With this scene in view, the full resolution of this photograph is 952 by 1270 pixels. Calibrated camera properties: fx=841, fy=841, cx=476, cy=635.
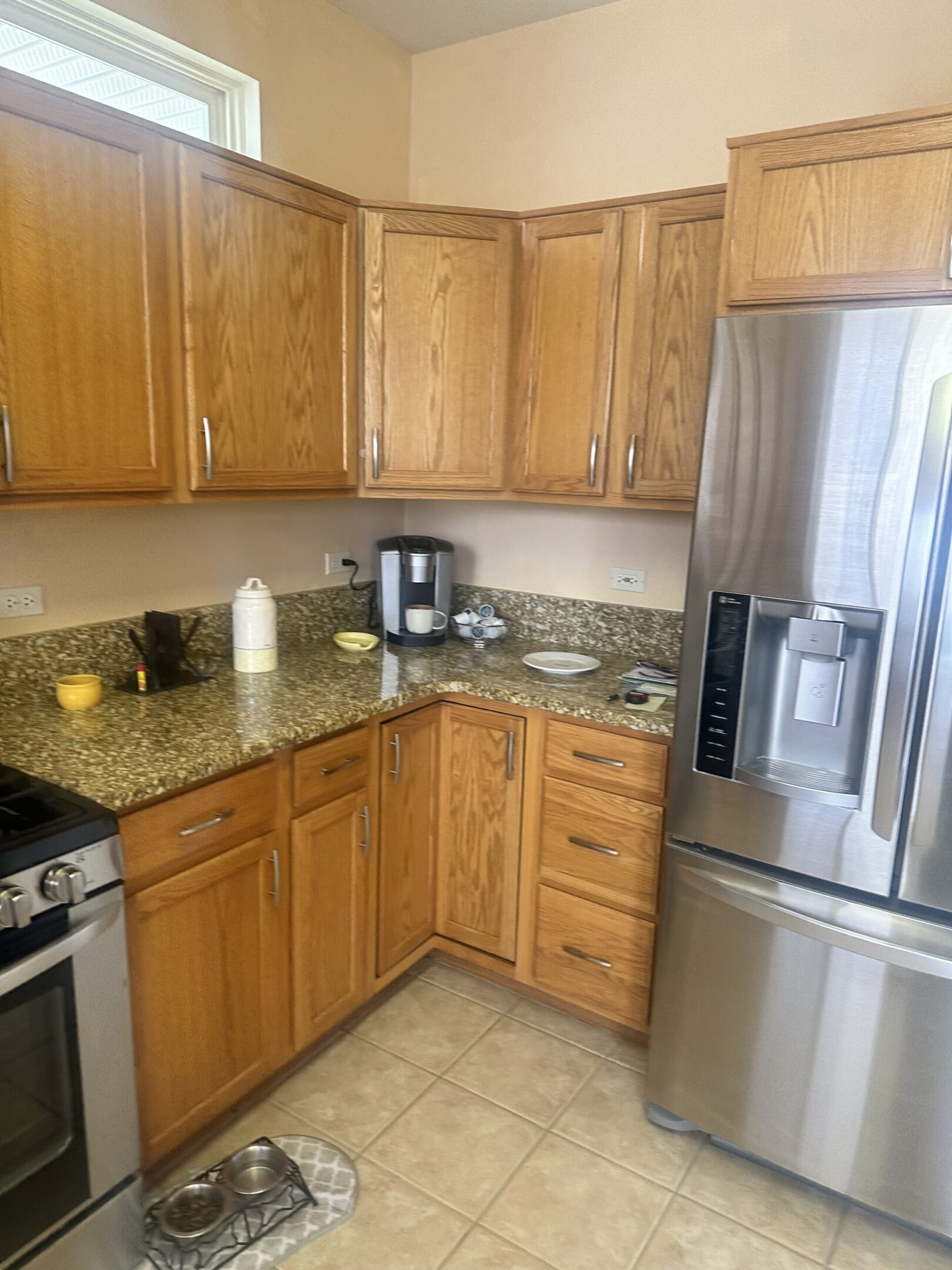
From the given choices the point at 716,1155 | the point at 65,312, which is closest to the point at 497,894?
the point at 716,1155

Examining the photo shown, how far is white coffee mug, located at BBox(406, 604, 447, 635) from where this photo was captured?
8.64 ft

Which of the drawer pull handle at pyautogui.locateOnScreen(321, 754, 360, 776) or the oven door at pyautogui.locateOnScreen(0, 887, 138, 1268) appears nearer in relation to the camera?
the oven door at pyautogui.locateOnScreen(0, 887, 138, 1268)

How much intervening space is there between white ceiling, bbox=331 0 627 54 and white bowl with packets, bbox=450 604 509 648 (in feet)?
5.89

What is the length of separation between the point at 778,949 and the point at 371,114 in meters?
2.71

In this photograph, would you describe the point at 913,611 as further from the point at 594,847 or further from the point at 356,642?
the point at 356,642

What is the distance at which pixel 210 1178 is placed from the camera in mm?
1784

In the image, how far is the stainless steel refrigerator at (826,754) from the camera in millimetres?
1509

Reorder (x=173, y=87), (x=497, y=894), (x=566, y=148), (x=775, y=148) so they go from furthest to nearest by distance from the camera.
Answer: (x=566, y=148), (x=497, y=894), (x=173, y=87), (x=775, y=148)

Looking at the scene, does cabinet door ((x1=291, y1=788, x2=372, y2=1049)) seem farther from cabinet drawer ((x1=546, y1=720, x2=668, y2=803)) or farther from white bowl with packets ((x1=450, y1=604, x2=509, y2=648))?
white bowl with packets ((x1=450, y1=604, x2=509, y2=648))

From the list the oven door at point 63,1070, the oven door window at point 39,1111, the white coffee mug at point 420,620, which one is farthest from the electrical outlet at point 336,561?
the oven door window at point 39,1111

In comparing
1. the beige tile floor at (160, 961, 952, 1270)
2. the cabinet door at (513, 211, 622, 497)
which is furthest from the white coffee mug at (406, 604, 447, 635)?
the beige tile floor at (160, 961, 952, 1270)

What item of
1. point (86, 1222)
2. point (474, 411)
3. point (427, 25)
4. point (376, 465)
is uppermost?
point (427, 25)

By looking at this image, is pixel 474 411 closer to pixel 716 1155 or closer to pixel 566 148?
pixel 566 148

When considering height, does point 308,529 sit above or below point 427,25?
below
